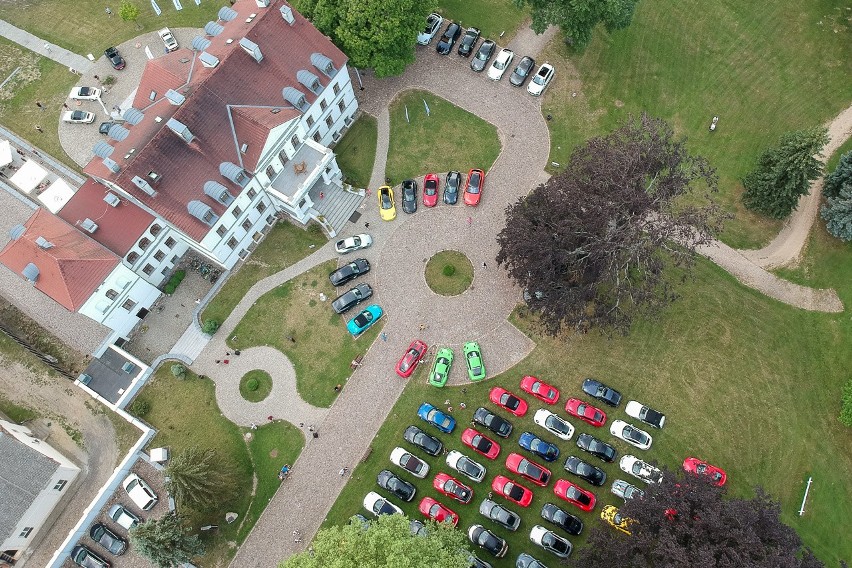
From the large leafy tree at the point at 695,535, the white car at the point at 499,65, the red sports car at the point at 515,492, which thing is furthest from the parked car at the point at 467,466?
the white car at the point at 499,65

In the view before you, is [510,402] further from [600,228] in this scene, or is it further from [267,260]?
[267,260]

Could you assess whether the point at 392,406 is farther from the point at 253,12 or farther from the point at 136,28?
the point at 136,28

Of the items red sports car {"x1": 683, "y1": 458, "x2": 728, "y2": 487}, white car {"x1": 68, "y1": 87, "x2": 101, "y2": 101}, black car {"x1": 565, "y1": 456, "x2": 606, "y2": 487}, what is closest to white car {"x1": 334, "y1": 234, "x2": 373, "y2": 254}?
black car {"x1": 565, "y1": 456, "x2": 606, "y2": 487}

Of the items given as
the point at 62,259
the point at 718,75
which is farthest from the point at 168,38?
the point at 718,75

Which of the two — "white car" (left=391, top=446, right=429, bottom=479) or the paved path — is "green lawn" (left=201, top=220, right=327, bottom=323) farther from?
the paved path

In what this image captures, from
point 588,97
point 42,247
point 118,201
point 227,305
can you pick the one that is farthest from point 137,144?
point 588,97

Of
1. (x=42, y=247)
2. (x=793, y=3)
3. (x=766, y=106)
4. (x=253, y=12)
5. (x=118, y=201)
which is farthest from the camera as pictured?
(x=793, y=3)

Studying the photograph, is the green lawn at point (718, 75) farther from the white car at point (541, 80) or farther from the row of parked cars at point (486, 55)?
the row of parked cars at point (486, 55)
